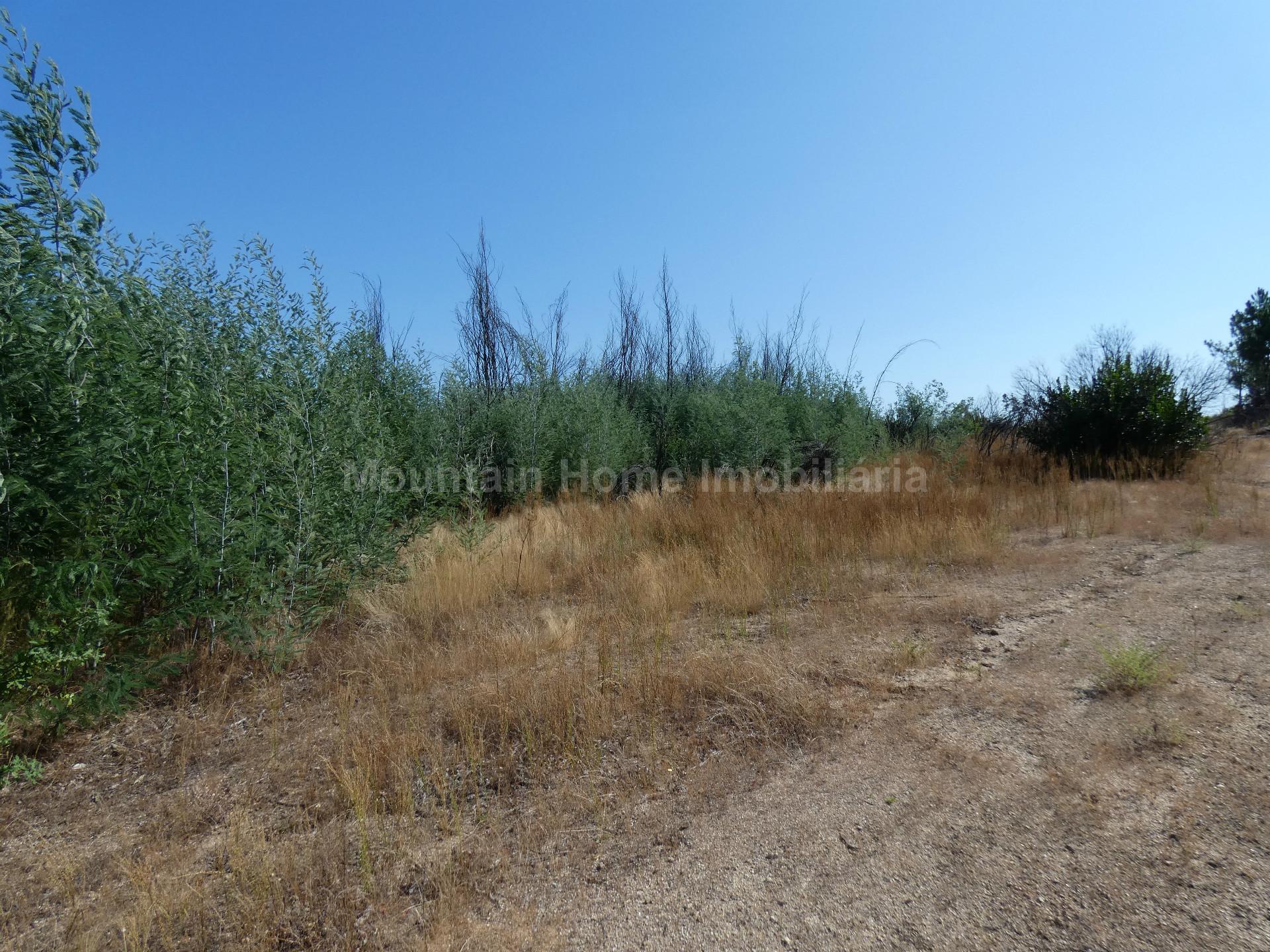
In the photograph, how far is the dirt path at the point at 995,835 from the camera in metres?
1.86

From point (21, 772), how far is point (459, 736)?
1900 mm

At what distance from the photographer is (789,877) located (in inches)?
83.1

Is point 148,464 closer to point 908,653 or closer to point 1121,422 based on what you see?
point 908,653

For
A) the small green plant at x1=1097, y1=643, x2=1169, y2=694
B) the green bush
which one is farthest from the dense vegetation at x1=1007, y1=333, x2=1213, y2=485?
the small green plant at x1=1097, y1=643, x2=1169, y2=694

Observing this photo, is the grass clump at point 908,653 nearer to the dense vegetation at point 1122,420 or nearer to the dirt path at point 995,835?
the dirt path at point 995,835

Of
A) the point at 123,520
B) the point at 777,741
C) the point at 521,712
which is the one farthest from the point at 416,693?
the point at 777,741

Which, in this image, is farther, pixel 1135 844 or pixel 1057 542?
pixel 1057 542

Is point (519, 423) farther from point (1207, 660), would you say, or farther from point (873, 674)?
point (1207, 660)

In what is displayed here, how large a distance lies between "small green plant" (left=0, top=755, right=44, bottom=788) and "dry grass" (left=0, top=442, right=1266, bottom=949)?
0.24ft

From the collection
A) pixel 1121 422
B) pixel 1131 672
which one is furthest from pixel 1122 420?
pixel 1131 672

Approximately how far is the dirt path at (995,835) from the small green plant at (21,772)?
97.2 inches

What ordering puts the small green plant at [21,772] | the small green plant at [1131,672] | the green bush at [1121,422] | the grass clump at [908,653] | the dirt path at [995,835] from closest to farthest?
the dirt path at [995,835] → the small green plant at [21,772] → the small green plant at [1131,672] → the grass clump at [908,653] → the green bush at [1121,422]

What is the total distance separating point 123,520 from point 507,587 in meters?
2.92

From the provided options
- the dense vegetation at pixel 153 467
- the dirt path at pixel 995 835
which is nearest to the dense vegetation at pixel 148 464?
the dense vegetation at pixel 153 467
